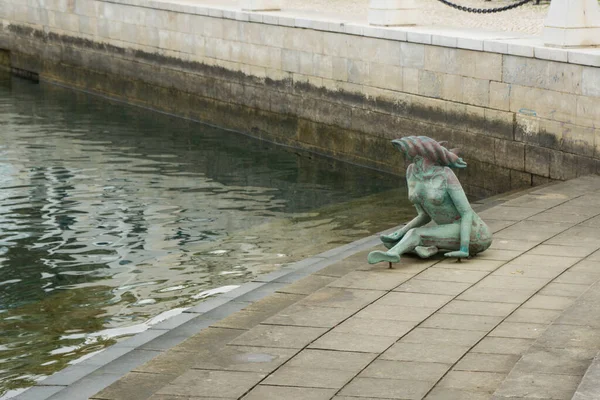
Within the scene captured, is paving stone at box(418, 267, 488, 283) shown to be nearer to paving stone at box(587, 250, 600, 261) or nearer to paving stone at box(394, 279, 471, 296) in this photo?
paving stone at box(394, 279, 471, 296)

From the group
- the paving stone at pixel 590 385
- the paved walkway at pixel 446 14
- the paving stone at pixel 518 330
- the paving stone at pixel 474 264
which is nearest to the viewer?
the paving stone at pixel 590 385

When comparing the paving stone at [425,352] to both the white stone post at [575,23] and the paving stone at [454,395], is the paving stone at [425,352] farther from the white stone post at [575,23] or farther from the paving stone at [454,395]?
the white stone post at [575,23]

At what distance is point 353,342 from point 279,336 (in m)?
0.44

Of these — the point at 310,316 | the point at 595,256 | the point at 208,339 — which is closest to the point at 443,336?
the point at 310,316

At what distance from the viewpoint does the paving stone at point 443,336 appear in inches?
258

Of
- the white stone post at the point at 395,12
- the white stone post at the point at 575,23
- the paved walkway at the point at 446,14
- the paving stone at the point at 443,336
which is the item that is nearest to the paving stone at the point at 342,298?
the paving stone at the point at 443,336

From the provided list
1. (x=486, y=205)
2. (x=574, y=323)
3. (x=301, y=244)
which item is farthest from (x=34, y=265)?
(x=574, y=323)

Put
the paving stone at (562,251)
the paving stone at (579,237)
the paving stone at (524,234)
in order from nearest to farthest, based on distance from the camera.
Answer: the paving stone at (562,251)
the paving stone at (579,237)
the paving stone at (524,234)

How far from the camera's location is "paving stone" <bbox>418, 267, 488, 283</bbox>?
8.02 m

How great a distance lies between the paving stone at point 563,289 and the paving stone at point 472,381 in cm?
173

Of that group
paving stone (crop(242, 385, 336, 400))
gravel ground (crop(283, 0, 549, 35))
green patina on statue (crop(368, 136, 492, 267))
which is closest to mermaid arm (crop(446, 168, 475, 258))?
green patina on statue (crop(368, 136, 492, 267))

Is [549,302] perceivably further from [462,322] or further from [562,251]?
[562,251]

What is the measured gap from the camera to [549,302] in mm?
7355

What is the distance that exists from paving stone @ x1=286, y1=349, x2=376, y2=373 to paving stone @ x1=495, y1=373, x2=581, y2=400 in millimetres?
911
